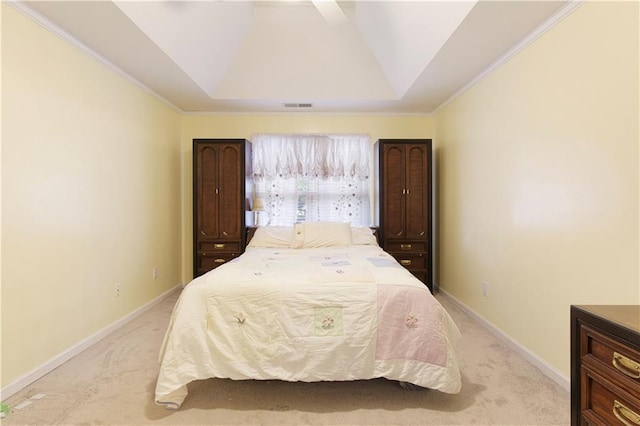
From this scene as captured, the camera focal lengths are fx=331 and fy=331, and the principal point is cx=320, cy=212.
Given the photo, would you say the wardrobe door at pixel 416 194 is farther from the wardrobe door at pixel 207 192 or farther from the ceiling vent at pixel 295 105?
the wardrobe door at pixel 207 192

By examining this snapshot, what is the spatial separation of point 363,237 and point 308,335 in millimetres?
1966

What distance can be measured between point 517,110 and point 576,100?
0.57 metres

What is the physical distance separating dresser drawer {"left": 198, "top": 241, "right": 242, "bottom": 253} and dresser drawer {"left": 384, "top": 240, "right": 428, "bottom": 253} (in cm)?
179

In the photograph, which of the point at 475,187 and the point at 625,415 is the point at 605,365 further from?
the point at 475,187

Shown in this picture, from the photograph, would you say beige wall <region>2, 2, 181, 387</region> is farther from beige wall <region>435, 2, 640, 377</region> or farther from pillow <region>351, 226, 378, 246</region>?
beige wall <region>435, 2, 640, 377</region>

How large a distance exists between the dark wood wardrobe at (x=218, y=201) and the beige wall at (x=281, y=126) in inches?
19.7

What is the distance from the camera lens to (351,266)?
92.6 inches

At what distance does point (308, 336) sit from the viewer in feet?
6.01

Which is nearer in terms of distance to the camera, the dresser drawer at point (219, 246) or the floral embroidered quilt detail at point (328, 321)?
the floral embroidered quilt detail at point (328, 321)

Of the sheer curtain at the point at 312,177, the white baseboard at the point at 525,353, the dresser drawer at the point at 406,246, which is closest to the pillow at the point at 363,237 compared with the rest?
the dresser drawer at the point at 406,246

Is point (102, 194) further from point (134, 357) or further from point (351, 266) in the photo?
point (351, 266)

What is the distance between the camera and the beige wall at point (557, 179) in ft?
5.48

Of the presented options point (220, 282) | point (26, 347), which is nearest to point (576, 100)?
point (220, 282)

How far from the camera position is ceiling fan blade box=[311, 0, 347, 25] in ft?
6.58
